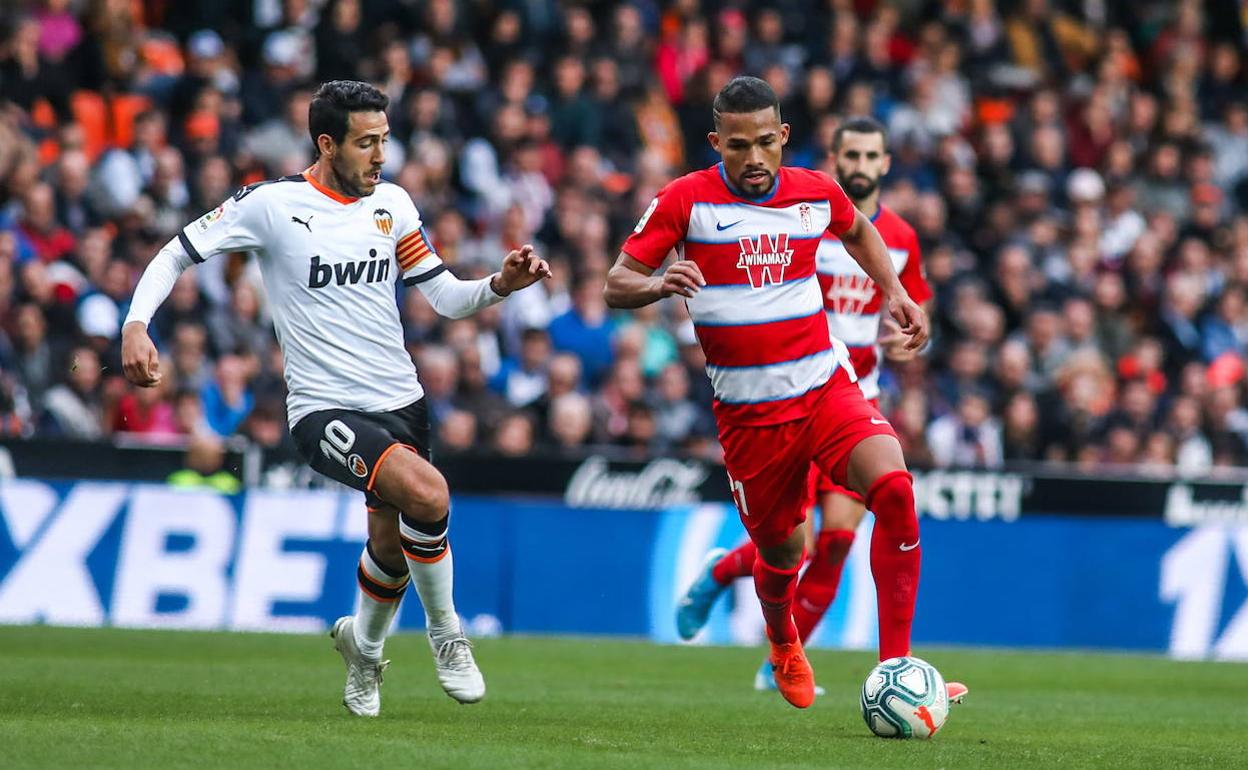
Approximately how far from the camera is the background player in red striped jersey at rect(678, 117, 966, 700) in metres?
10.3

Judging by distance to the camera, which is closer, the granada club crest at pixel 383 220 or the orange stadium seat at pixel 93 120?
the granada club crest at pixel 383 220

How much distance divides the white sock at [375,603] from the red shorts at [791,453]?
153 cm

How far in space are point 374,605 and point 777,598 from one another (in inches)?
69.6

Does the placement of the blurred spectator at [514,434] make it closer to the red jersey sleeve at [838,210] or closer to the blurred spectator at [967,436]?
the blurred spectator at [967,436]

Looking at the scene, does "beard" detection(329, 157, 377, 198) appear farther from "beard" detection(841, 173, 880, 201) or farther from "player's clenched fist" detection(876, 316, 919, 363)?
"beard" detection(841, 173, 880, 201)

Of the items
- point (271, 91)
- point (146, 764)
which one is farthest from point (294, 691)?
point (271, 91)

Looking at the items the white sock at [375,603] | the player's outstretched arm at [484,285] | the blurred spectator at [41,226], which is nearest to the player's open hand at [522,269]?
the player's outstretched arm at [484,285]

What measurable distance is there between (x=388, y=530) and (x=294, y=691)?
4.69ft

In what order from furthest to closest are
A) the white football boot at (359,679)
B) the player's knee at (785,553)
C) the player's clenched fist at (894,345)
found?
the player's clenched fist at (894,345), the player's knee at (785,553), the white football boot at (359,679)

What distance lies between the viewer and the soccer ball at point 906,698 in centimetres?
768

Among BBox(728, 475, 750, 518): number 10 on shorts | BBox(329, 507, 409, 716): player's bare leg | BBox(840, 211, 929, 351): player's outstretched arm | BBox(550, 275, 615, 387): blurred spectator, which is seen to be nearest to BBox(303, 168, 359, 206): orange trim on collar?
BBox(329, 507, 409, 716): player's bare leg

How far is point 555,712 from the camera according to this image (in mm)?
8906

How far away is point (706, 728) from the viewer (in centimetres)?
827

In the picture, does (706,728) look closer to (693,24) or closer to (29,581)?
(29,581)
